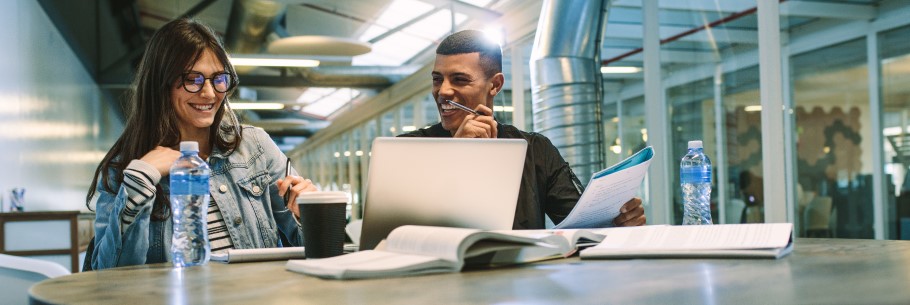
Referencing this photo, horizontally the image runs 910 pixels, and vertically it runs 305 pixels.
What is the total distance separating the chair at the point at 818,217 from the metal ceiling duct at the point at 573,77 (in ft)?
4.40

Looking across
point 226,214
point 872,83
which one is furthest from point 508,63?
point 226,214

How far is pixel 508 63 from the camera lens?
8.89 meters

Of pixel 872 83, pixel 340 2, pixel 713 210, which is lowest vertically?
pixel 713 210

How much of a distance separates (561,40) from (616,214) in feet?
11.5

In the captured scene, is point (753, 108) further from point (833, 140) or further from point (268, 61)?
point (268, 61)

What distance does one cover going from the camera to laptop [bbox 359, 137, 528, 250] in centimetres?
161

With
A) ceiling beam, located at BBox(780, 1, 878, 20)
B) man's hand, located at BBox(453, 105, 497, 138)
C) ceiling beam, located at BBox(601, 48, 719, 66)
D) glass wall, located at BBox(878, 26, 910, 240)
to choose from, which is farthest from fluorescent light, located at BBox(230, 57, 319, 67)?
man's hand, located at BBox(453, 105, 497, 138)

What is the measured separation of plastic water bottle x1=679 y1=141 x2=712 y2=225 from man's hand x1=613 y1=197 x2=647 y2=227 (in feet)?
1.05

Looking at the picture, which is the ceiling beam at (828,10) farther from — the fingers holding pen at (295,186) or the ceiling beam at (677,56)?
the fingers holding pen at (295,186)

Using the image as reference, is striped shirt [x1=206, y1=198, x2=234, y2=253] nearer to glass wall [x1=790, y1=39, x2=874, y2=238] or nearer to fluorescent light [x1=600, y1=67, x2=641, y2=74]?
glass wall [x1=790, y1=39, x2=874, y2=238]

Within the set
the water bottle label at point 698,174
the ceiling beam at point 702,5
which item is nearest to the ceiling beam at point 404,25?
the ceiling beam at point 702,5

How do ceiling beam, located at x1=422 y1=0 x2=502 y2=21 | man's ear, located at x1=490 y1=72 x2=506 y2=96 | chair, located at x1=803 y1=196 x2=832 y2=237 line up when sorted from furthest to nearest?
ceiling beam, located at x1=422 y1=0 x2=502 y2=21, chair, located at x1=803 y1=196 x2=832 y2=237, man's ear, located at x1=490 y1=72 x2=506 y2=96

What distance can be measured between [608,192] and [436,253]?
654mm

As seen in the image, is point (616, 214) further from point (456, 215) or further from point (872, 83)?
point (872, 83)
